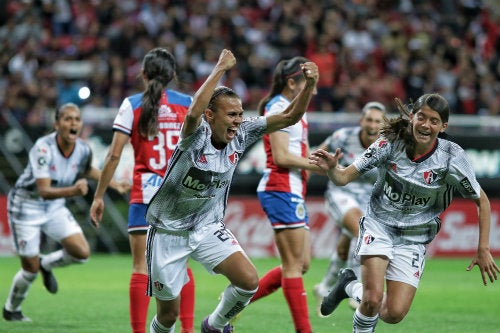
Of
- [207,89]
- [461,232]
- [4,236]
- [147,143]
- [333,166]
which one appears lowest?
[4,236]

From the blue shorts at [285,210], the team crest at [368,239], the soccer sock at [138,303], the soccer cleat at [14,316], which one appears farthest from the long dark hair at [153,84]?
the soccer cleat at [14,316]

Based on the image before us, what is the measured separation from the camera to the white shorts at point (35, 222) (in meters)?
9.96

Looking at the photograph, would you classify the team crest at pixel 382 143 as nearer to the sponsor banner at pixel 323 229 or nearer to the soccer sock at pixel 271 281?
the soccer sock at pixel 271 281

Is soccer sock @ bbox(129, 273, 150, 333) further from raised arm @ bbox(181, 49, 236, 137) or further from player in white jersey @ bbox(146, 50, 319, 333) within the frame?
raised arm @ bbox(181, 49, 236, 137)

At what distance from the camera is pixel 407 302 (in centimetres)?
707

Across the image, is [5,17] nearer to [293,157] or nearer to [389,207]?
[293,157]

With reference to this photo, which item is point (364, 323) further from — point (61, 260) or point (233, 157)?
point (61, 260)

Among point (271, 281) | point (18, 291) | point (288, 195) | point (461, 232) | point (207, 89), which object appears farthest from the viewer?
point (461, 232)

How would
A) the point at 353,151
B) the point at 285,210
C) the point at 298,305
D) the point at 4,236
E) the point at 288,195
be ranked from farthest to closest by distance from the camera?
the point at 4,236 < the point at 353,151 < the point at 288,195 < the point at 285,210 < the point at 298,305

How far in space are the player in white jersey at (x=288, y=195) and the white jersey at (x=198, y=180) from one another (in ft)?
4.93

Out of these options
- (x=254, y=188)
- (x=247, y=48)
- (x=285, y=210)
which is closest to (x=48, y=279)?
(x=285, y=210)

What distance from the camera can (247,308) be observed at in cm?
1081

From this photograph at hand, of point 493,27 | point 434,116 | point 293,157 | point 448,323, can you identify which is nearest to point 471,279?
point 448,323

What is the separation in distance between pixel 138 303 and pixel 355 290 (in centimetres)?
173
